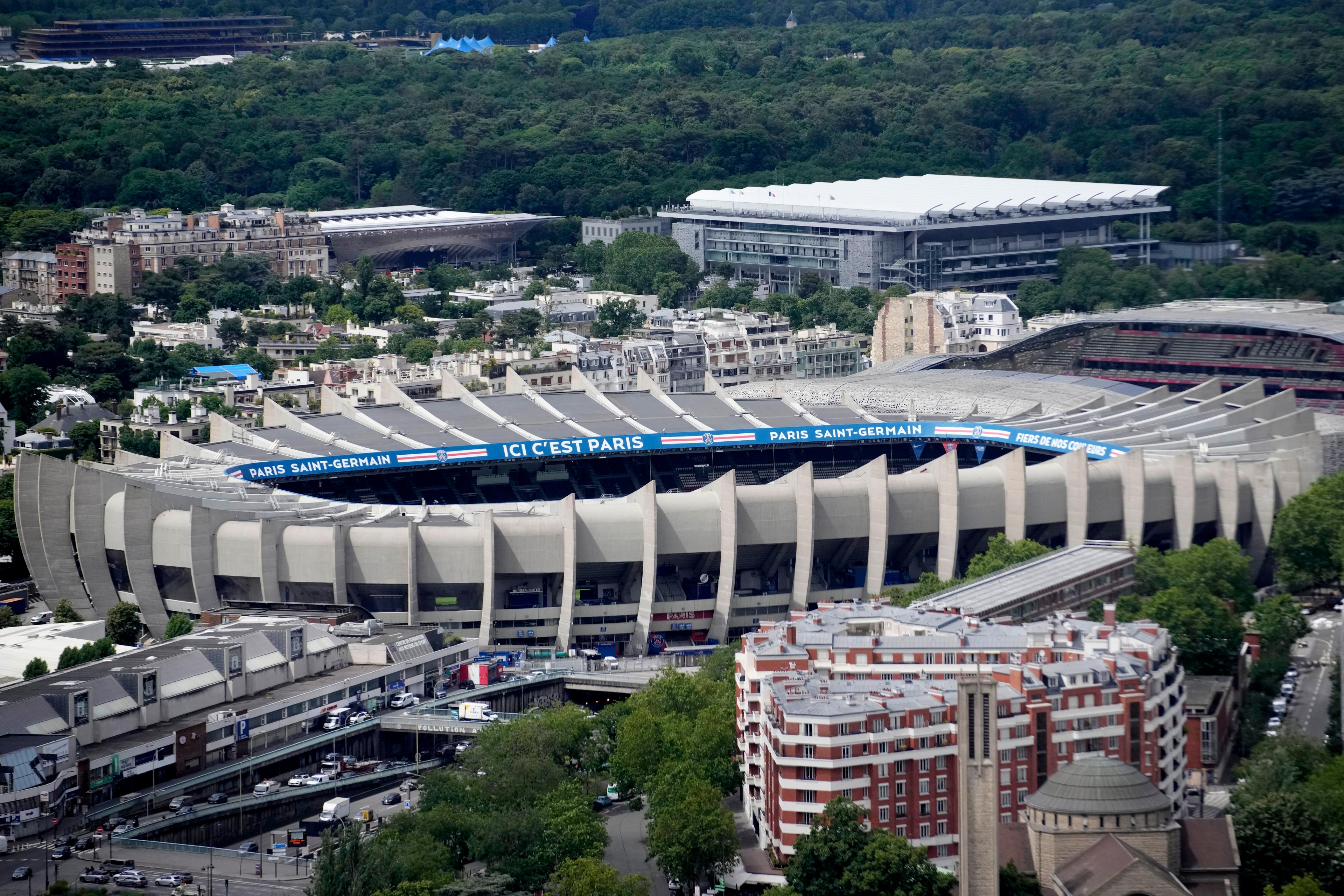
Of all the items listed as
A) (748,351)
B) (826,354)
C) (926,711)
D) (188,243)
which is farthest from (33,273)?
(926,711)

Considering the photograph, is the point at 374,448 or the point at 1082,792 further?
the point at 374,448

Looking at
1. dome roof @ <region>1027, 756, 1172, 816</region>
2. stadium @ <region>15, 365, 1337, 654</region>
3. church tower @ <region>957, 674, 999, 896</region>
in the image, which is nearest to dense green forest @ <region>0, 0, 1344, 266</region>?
stadium @ <region>15, 365, 1337, 654</region>

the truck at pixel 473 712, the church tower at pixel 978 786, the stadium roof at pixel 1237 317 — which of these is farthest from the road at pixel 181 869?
the stadium roof at pixel 1237 317

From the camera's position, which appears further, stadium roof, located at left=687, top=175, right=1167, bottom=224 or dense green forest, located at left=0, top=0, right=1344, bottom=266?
dense green forest, located at left=0, top=0, right=1344, bottom=266

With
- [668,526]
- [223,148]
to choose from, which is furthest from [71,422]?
[223,148]

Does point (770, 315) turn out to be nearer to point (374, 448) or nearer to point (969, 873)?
point (374, 448)

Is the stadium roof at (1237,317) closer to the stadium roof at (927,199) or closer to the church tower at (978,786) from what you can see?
the stadium roof at (927,199)

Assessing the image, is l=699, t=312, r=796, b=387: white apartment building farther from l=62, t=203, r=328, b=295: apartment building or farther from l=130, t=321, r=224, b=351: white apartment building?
l=62, t=203, r=328, b=295: apartment building
